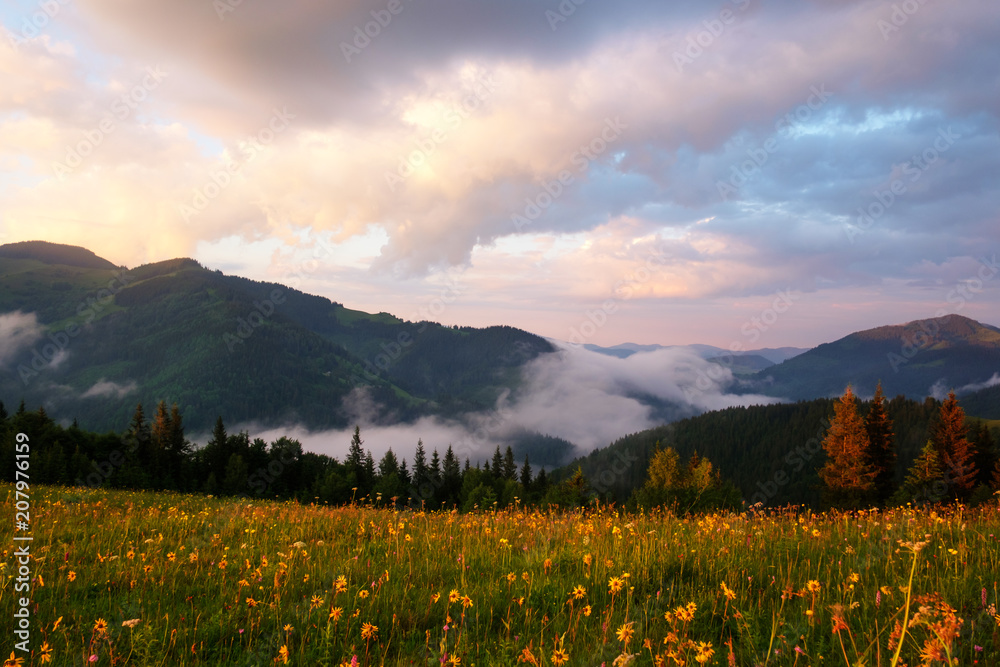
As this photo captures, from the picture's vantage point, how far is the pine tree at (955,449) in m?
36.5

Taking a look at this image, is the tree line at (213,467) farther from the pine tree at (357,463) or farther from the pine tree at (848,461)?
the pine tree at (848,461)

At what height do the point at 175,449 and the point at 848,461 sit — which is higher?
the point at 175,449

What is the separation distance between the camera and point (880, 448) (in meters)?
41.0

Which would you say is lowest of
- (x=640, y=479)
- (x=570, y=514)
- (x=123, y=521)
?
(x=640, y=479)

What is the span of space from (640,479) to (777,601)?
20390 cm

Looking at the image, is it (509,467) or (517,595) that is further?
(509,467)

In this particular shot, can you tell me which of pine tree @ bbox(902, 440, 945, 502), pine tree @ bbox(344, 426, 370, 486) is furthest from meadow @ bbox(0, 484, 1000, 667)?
pine tree @ bbox(344, 426, 370, 486)

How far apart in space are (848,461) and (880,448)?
4.08m

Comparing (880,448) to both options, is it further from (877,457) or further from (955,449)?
(955,449)

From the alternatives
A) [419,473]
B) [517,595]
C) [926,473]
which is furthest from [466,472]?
[517,595]

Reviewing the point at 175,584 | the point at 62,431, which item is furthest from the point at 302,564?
the point at 62,431

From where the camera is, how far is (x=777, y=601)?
445cm

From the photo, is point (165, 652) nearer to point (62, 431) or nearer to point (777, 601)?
point (777, 601)

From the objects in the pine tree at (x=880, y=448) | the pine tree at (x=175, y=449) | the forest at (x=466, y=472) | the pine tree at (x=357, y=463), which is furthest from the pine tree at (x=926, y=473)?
the pine tree at (x=175, y=449)
